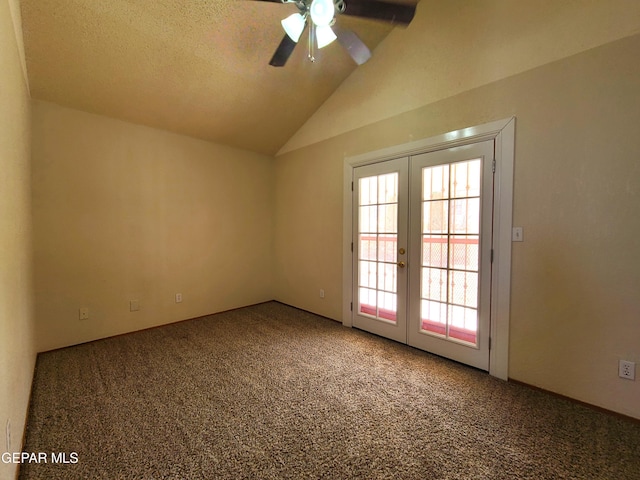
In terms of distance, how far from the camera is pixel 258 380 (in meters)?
2.27

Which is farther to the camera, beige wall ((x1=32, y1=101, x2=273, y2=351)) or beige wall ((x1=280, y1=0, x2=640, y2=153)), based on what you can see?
beige wall ((x1=32, y1=101, x2=273, y2=351))

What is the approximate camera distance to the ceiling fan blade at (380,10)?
1753mm

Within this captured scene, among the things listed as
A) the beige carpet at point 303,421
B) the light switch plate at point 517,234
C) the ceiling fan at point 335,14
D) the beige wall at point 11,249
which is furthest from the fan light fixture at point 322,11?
the beige carpet at point 303,421

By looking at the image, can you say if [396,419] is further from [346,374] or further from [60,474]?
[60,474]

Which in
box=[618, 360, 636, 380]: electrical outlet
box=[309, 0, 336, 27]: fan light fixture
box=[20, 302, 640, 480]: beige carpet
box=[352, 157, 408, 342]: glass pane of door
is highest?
box=[309, 0, 336, 27]: fan light fixture

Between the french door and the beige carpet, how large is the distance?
0.35 m

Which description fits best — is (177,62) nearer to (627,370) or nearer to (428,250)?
(428,250)

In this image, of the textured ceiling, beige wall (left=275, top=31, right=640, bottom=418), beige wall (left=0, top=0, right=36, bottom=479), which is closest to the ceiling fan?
the textured ceiling

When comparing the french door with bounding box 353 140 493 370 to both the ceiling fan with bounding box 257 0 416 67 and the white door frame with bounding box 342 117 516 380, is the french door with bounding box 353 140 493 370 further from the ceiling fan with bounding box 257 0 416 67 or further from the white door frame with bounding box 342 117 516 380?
the ceiling fan with bounding box 257 0 416 67

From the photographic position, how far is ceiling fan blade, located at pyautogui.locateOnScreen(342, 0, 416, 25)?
1.75m

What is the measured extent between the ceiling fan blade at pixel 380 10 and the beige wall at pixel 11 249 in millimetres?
1925

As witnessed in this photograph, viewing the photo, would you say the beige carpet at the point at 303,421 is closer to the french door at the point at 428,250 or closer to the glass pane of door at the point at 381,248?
the french door at the point at 428,250

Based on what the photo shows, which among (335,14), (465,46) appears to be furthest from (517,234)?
(335,14)

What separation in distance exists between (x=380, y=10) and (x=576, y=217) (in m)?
2.00
